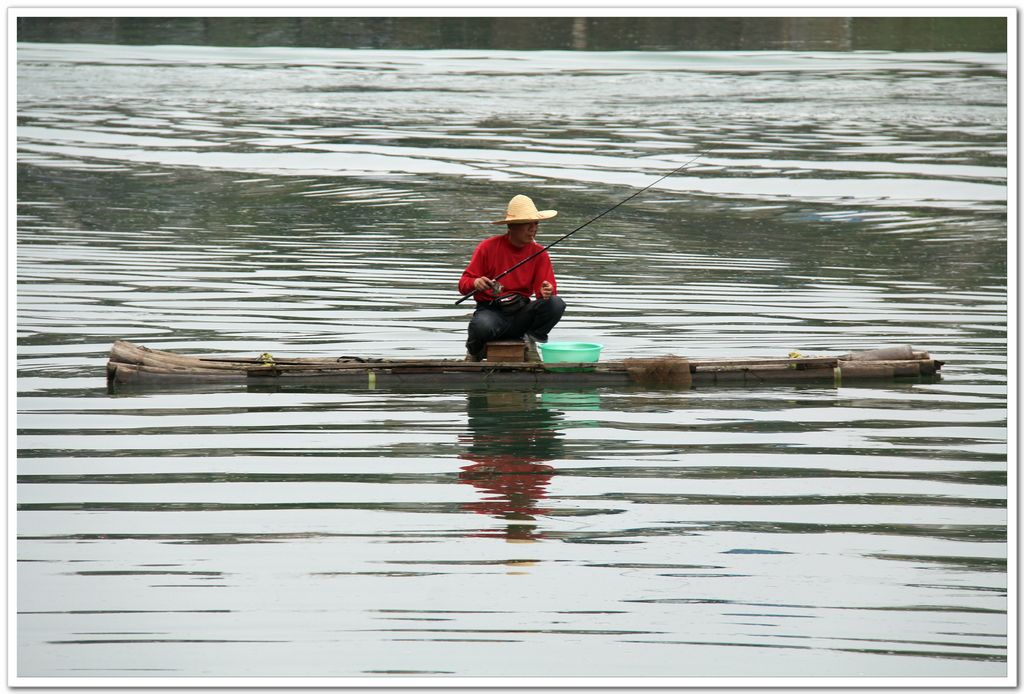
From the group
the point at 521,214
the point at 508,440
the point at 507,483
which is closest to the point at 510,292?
the point at 521,214

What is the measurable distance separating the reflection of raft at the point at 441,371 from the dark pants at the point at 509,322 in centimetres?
26

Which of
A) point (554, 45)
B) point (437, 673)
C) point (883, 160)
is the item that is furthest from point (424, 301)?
point (554, 45)

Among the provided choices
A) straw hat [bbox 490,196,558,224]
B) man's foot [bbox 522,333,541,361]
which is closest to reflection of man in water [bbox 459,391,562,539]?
man's foot [bbox 522,333,541,361]

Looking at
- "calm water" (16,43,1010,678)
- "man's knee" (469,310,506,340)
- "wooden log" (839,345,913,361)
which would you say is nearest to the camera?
"calm water" (16,43,1010,678)

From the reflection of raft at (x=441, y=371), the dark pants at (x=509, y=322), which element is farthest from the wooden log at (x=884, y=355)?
the dark pants at (x=509, y=322)

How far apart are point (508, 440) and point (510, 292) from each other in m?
1.58

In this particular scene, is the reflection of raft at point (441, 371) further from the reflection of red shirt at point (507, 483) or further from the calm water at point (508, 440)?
the reflection of red shirt at point (507, 483)

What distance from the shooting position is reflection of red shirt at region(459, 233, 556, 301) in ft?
30.1

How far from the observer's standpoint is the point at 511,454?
25.0ft

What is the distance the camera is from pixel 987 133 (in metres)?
21.9

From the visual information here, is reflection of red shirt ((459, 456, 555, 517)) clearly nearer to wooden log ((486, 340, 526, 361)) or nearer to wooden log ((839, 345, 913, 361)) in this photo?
wooden log ((486, 340, 526, 361))

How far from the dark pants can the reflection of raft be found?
0.26 meters

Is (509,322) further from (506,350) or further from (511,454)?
(511,454)
